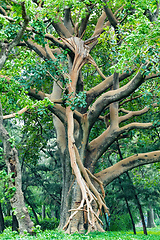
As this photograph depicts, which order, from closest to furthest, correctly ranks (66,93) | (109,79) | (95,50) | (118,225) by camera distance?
(66,93), (109,79), (95,50), (118,225)

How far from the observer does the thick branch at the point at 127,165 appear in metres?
8.82

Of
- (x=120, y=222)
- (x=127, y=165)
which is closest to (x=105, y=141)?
(x=127, y=165)

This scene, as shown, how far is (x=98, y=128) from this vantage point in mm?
11570

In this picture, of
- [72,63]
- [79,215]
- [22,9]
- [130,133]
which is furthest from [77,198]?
[22,9]

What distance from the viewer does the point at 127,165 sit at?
29.5 ft

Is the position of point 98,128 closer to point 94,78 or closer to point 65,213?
point 94,78

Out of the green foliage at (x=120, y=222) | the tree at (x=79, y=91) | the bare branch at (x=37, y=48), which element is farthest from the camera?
the green foliage at (x=120, y=222)

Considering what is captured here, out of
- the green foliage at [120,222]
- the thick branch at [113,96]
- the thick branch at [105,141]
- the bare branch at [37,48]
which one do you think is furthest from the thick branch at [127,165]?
the green foliage at [120,222]

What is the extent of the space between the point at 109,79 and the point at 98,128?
9.89ft

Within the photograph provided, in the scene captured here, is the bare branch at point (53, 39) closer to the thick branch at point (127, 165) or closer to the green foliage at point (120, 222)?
the thick branch at point (127, 165)

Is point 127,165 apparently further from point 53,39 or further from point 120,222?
point 120,222

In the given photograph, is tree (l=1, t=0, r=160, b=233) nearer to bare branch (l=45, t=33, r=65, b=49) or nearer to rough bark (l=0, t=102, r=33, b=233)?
bare branch (l=45, t=33, r=65, b=49)

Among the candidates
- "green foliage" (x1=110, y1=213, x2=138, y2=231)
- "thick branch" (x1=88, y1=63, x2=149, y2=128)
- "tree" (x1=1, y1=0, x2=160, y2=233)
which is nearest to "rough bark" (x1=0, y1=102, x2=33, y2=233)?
"tree" (x1=1, y1=0, x2=160, y2=233)

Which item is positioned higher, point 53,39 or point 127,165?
point 53,39
